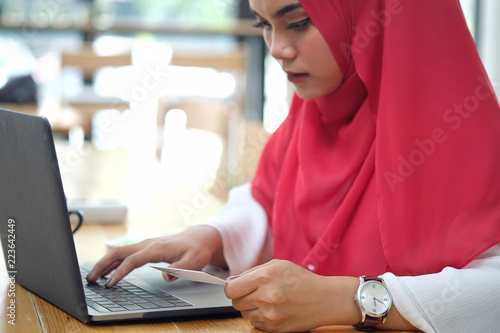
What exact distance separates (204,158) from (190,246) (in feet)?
5.74

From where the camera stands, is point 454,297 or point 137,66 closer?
point 454,297

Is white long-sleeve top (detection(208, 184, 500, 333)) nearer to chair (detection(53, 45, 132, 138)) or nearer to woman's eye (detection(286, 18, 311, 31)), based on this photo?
woman's eye (detection(286, 18, 311, 31))

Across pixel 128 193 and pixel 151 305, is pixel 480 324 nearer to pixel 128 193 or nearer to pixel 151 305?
pixel 151 305

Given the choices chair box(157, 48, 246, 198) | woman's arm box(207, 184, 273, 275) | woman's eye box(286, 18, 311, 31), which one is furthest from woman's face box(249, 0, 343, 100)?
chair box(157, 48, 246, 198)

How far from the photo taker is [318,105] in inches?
45.4

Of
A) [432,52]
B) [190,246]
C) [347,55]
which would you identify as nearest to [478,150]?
[432,52]

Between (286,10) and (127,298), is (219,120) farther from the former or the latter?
(127,298)

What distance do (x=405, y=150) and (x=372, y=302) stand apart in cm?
23

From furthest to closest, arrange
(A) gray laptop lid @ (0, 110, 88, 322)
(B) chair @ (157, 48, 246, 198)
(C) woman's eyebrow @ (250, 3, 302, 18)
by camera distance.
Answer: (B) chair @ (157, 48, 246, 198) → (C) woman's eyebrow @ (250, 3, 302, 18) → (A) gray laptop lid @ (0, 110, 88, 322)

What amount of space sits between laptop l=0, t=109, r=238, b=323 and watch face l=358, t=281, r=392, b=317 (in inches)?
6.6

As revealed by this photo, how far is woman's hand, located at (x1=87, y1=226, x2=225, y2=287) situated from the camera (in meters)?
0.97

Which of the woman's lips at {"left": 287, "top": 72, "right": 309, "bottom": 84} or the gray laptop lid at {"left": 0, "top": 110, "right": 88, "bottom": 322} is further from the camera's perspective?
the woman's lips at {"left": 287, "top": 72, "right": 309, "bottom": 84}

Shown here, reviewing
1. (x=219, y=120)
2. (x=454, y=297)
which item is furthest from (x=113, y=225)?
(x=219, y=120)

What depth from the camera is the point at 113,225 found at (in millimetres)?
1553
